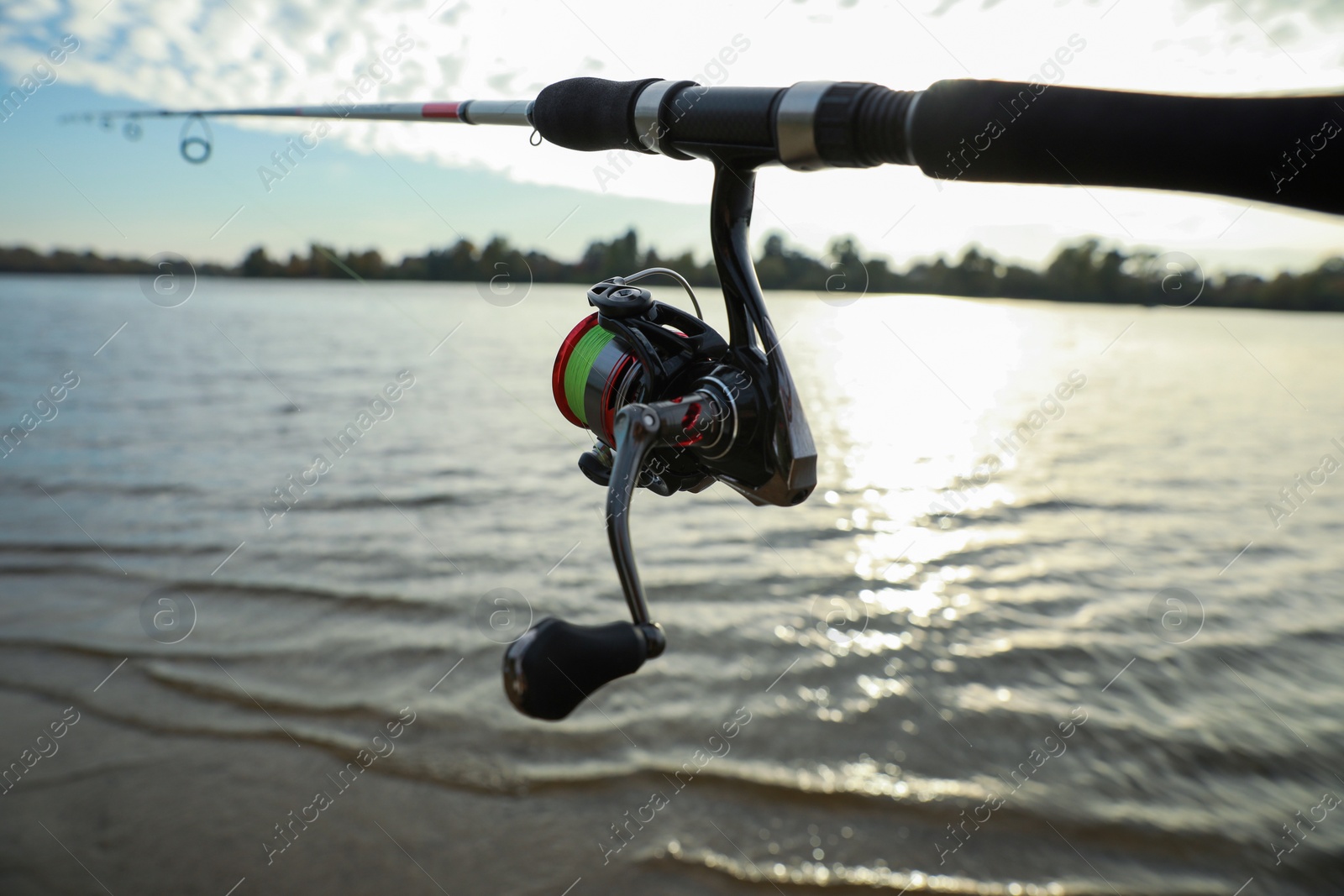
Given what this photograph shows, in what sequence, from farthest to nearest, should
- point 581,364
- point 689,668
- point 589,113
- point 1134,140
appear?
point 689,668
point 581,364
point 589,113
point 1134,140

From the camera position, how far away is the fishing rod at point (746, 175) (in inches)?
23.9

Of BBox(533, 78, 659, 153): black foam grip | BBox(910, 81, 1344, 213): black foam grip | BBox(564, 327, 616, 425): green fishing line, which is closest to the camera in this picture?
BBox(910, 81, 1344, 213): black foam grip

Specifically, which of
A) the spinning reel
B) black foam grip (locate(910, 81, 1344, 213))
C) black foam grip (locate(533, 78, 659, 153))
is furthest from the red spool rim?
black foam grip (locate(910, 81, 1344, 213))

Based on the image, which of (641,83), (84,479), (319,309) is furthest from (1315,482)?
(319,309)

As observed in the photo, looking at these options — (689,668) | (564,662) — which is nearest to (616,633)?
(564,662)

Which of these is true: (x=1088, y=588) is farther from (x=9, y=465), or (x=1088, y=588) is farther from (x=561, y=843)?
(x=9, y=465)

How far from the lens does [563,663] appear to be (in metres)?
0.83

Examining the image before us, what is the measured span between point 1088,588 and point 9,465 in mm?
8385

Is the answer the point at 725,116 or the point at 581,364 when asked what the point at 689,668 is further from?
the point at 725,116

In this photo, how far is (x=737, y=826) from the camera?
323 cm

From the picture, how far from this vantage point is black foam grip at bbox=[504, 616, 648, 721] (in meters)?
0.80

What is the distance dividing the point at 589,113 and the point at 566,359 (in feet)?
1.22

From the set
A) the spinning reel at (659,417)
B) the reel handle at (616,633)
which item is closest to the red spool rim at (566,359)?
the spinning reel at (659,417)

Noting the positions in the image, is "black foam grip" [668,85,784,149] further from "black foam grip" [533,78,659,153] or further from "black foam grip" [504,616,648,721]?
"black foam grip" [504,616,648,721]
